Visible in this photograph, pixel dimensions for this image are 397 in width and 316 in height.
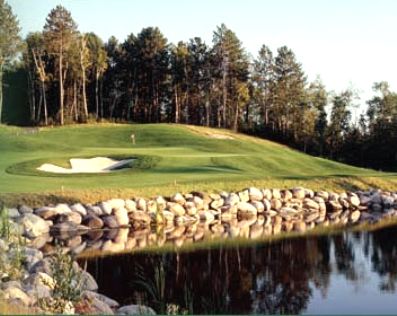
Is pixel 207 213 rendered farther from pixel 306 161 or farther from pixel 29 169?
pixel 306 161

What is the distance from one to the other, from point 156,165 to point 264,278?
10.9 m

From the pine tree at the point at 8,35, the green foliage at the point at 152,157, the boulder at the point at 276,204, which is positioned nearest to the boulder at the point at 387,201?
the green foliage at the point at 152,157

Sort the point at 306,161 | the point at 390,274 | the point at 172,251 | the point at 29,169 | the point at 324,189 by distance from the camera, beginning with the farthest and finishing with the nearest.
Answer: the point at 306,161 → the point at 324,189 → the point at 29,169 → the point at 172,251 → the point at 390,274

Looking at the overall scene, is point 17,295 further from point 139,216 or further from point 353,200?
point 353,200

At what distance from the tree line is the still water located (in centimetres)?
1093

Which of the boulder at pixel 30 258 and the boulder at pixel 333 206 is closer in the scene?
the boulder at pixel 30 258

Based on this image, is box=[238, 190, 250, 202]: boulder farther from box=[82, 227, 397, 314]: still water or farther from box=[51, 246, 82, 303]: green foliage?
box=[51, 246, 82, 303]: green foliage

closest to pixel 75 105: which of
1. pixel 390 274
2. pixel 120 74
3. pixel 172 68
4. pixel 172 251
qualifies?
pixel 120 74

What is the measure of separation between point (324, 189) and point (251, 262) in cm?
984

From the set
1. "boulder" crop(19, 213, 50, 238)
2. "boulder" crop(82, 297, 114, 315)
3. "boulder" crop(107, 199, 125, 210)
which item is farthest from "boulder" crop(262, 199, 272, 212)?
"boulder" crop(82, 297, 114, 315)

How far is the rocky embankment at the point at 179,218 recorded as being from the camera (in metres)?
13.2

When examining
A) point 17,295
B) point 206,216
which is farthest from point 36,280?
point 206,216

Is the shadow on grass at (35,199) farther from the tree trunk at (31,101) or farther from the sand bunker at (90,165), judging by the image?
the tree trunk at (31,101)

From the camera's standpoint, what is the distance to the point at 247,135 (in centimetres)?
2895
